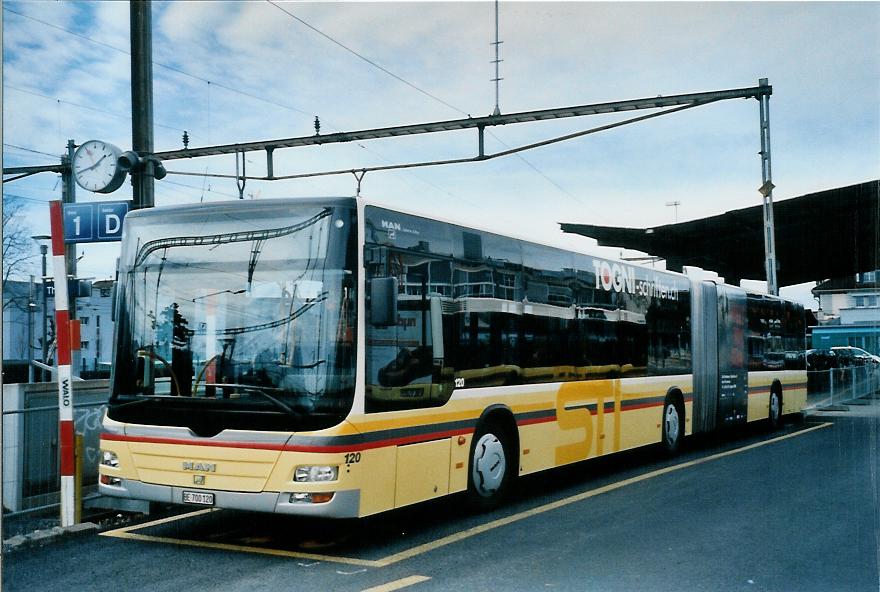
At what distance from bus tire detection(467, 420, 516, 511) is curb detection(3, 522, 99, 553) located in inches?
143

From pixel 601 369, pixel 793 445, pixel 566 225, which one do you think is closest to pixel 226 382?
pixel 601 369

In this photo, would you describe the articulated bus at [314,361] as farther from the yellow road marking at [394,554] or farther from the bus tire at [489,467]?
the yellow road marking at [394,554]

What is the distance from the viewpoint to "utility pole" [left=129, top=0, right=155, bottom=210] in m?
10.7

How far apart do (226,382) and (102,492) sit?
174cm

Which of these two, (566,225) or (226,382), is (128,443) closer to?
(226,382)

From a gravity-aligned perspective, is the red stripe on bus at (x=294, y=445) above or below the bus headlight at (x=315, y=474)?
above

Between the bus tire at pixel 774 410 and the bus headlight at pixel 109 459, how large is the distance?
614 inches

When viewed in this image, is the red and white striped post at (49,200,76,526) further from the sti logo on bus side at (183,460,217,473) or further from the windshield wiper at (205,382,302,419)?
the windshield wiper at (205,382,302,419)

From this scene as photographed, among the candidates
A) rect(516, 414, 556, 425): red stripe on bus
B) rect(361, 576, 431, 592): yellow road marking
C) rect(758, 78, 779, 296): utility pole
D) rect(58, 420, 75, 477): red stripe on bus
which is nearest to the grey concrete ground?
rect(361, 576, 431, 592): yellow road marking

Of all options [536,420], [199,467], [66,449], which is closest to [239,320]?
[199,467]

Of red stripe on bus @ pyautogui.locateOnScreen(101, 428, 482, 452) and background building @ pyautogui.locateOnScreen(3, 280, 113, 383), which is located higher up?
background building @ pyautogui.locateOnScreen(3, 280, 113, 383)

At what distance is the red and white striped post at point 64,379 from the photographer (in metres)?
8.43

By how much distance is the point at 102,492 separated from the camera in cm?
819

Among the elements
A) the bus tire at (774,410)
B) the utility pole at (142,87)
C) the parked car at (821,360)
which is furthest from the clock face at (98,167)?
the parked car at (821,360)
